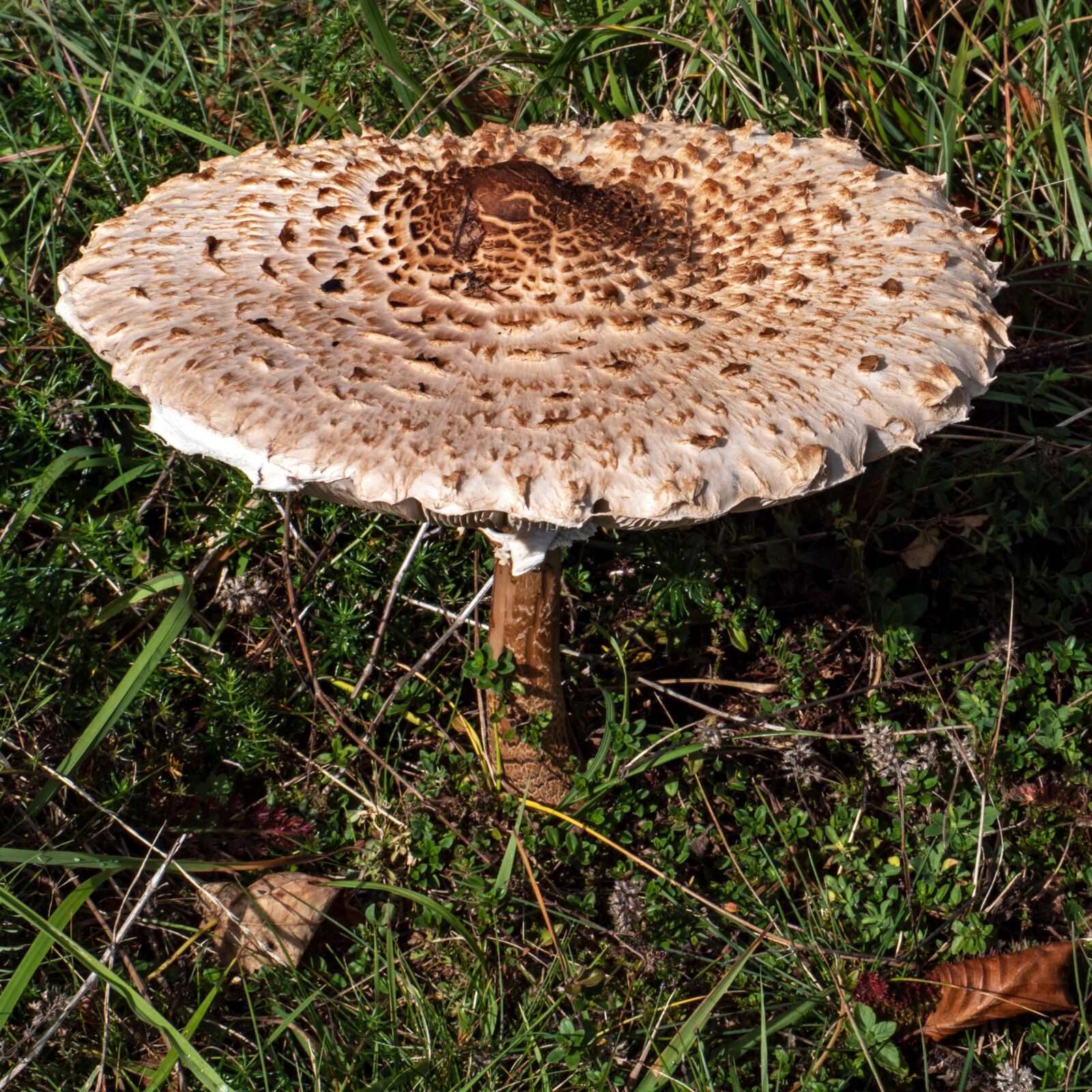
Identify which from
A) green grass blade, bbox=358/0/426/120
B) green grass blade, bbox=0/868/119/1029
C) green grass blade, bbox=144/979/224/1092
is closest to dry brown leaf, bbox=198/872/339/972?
green grass blade, bbox=144/979/224/1092

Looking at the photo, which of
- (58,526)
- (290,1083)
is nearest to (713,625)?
(290,1083)

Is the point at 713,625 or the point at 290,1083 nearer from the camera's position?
the point at 290,1083

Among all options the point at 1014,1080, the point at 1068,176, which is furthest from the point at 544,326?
the point at 1068,176

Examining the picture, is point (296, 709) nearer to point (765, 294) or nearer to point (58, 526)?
point (58, 526)

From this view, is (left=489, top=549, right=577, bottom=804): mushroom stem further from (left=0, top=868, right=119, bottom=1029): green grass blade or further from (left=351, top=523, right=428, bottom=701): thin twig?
(left=0, top=868, right=119, bottom=1029): green grass blade

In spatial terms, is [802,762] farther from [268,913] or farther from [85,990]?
[85,990]

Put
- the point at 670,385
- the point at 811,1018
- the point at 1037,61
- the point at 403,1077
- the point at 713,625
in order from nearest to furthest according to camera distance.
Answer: the point at 670,385 → the point at 403,1077 → the point at 811,1018 → the point at 713,625 → the point at 1037,61

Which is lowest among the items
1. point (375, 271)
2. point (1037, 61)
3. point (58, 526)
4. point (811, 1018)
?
point (811, 1018)

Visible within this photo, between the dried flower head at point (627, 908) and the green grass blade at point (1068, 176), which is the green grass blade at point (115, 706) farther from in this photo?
the green grass blade at point (1068, 176)
